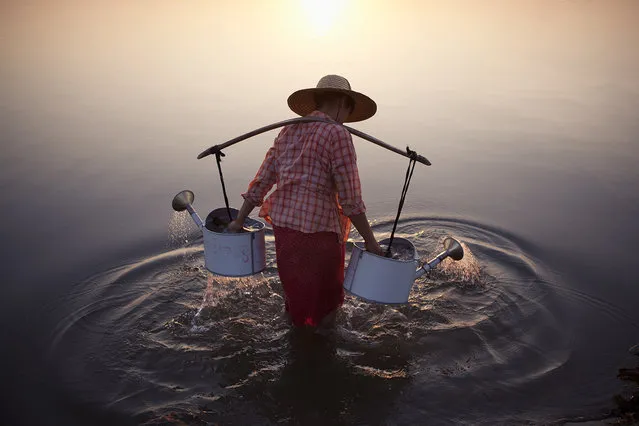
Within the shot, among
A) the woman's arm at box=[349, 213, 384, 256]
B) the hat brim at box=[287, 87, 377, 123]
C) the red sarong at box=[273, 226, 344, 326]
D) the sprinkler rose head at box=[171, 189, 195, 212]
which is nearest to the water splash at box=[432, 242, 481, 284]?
the red sarong at box=[273, 226, 344, 326]

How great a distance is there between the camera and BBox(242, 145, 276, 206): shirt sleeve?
3193 millimetres

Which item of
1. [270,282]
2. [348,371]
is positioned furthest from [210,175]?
[348,371]

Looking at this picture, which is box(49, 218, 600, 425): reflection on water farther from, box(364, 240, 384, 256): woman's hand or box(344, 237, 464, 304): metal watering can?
box(364, 240, 384, 256): woman's hand

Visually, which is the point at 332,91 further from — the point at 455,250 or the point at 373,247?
the point at 455,250

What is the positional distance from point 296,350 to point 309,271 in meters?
0.75

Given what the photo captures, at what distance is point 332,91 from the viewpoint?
3.06 m

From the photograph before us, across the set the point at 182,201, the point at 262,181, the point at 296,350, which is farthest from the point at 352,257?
the point at 182,201

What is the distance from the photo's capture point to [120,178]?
6.96 m

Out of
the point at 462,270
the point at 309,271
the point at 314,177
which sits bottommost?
the point at 462,270

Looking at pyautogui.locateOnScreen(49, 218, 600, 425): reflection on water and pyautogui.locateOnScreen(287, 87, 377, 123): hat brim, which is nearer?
pyautogui.locateOnScreen(287, 87, 377, 123): hat brim

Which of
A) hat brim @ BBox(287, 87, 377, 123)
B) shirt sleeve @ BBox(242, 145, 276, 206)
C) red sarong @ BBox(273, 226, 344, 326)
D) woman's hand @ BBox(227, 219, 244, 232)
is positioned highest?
hat brim @ BBox(287, 87, 377, 123)

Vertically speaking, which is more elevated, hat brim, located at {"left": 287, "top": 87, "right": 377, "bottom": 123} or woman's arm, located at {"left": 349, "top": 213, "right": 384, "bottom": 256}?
hat brim, located at {"left": 287, "top": 87, "right": 377, "bottom": 123}

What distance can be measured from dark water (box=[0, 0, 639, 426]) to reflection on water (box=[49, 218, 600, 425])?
15 mm

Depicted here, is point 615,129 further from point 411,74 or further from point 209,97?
point 209,97
